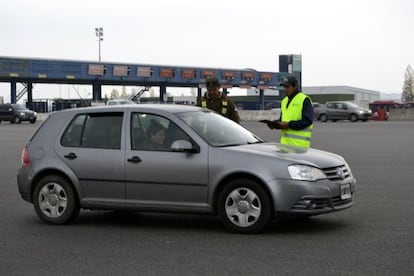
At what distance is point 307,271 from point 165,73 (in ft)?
224

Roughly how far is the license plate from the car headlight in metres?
0.38

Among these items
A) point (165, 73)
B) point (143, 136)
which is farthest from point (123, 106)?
point (165, 73)

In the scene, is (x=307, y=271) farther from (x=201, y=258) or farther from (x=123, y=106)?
(x=123, y=106)

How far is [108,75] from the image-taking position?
69125mm

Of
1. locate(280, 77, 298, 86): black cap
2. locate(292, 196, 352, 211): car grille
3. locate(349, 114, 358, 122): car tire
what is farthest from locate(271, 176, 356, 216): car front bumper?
locate(349, 114, 358, 122): car tire

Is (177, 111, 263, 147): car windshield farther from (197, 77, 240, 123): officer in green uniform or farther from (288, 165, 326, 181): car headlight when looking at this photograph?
(197, 77, 240, 123): officer in green uniform

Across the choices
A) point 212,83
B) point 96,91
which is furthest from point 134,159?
point 96,91

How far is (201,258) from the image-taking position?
6.29 metres

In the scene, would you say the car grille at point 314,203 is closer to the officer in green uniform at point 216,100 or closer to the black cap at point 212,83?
the officer in green uniform at point 216,100

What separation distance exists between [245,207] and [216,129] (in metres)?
1.16

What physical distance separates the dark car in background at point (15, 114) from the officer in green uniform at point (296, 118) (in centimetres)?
4570

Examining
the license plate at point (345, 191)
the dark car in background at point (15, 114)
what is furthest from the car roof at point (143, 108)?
the dark car in background at point (15, 114)

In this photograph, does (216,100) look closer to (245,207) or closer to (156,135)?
(156,135)

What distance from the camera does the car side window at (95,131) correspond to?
812 cm
